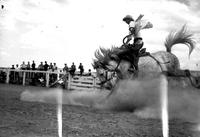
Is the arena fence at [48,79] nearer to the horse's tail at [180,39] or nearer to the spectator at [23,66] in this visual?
the spectator at [23,66]

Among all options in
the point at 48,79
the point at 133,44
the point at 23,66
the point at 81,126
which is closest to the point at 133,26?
the point at 133,44

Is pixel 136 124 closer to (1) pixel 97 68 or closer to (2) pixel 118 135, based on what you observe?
(2) pixel 118 135

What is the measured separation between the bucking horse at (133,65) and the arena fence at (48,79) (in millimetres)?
9299

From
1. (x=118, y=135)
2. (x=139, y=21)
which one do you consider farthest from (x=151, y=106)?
(x=118, y=135)

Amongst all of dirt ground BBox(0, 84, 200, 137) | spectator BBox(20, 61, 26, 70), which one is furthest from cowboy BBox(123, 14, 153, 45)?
spectator BBox(20, 61, 26, 70)

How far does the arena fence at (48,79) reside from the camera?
20031 mm

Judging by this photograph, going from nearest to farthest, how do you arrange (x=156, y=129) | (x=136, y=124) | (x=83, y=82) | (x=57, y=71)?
(x=156, y=129), (x=136, y=124), (x=83, y=82), (x=57, y=71)

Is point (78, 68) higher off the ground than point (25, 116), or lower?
higher

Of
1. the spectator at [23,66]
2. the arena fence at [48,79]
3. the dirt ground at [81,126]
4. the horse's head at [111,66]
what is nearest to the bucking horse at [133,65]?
the horse's head at [111,66]

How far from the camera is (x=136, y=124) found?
607 cm

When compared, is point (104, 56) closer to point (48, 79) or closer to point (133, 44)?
point (133, 44)

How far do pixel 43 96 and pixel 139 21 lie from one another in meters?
3.88

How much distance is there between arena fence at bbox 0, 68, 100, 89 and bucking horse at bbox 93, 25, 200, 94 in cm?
930

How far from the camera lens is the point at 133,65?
8.68m
